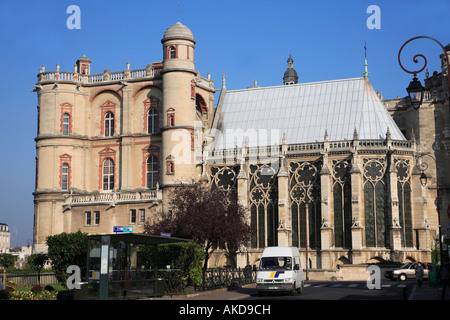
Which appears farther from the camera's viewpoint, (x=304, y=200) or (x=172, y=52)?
(x=172, y=52)

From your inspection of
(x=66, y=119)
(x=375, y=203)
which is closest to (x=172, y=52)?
(x=66, y=119)

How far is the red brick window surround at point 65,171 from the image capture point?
6431 centimetres

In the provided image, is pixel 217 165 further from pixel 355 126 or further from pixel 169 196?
pixel 355 126

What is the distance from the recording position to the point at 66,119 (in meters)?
65.6

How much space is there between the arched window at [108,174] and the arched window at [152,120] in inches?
202

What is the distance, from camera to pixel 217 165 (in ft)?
209

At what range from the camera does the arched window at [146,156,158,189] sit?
6419cm

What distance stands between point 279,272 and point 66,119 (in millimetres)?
38609

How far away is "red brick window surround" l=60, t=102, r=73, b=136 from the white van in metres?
35.9

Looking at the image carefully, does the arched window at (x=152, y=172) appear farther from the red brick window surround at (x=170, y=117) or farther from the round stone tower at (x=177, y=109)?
the red brick window surround at (x=170, y=117)

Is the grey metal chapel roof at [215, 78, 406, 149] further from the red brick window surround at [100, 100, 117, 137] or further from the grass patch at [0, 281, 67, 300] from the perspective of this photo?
the grass patch at [0, 281, 67, 300]

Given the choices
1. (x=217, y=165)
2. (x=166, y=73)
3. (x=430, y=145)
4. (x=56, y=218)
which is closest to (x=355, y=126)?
(x=430, y=145)

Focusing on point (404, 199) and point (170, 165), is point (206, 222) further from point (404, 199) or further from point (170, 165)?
point (404, 199)
